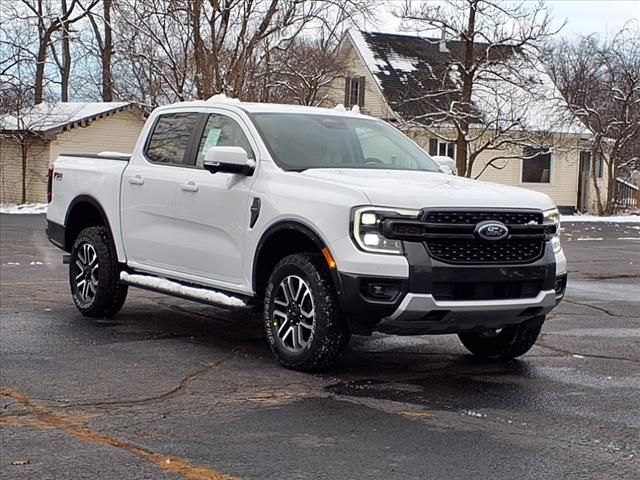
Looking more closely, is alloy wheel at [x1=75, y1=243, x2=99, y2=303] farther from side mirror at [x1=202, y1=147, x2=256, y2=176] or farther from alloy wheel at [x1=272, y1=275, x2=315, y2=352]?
alloy wheel at [x1=272, y1=275, x2=315, y2=352]

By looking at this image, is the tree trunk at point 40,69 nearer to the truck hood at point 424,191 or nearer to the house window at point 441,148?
the house window at point 441,148

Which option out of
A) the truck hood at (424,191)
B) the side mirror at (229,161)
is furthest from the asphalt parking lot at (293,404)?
the side mirror at (229,161)

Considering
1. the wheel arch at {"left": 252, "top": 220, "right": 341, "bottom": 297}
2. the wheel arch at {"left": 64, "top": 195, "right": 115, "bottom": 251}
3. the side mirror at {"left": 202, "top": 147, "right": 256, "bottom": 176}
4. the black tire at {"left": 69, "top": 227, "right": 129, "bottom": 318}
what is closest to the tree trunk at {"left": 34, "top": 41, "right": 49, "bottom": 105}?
the wheel arch at {"left": 64, "top": 195, "right": 115, "bottom": 251}

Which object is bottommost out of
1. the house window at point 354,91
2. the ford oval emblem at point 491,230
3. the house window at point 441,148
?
the ford oval emblem at point 491,230

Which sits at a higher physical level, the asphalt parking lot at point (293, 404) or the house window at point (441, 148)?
the house window at point (441, 148)

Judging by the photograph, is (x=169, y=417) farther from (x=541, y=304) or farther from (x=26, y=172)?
(x=26, y=172)

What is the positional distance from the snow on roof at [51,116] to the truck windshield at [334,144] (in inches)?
1138

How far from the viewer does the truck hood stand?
654 centimetres

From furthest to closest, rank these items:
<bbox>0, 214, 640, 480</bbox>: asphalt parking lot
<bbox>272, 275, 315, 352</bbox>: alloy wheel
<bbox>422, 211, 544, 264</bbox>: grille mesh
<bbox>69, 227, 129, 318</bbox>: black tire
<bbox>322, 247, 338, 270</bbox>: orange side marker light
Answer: <bbox>69, 227, 129, 318</bbox>: black tire < <bbox>272, 275, 315, 352</bbox>: alloy wheel < <bbox>322, 247, 338, 270</bbox>: orange side marker light < <bbox>422, 211, 544, 264</bbox>: grille mesh < <bbox>0, 214, 640, 480</bbox>: asphalt parking lot

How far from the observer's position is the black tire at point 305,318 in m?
6.72

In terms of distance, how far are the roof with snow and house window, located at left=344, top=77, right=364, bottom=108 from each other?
99 centimetres

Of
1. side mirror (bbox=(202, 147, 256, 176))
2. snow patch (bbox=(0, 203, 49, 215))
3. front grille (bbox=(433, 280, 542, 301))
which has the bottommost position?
snow patch (bbox=(0, 203, 49, 215))

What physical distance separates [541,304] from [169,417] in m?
2.70

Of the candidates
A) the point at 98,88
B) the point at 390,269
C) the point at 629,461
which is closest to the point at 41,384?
the point at 390,269
